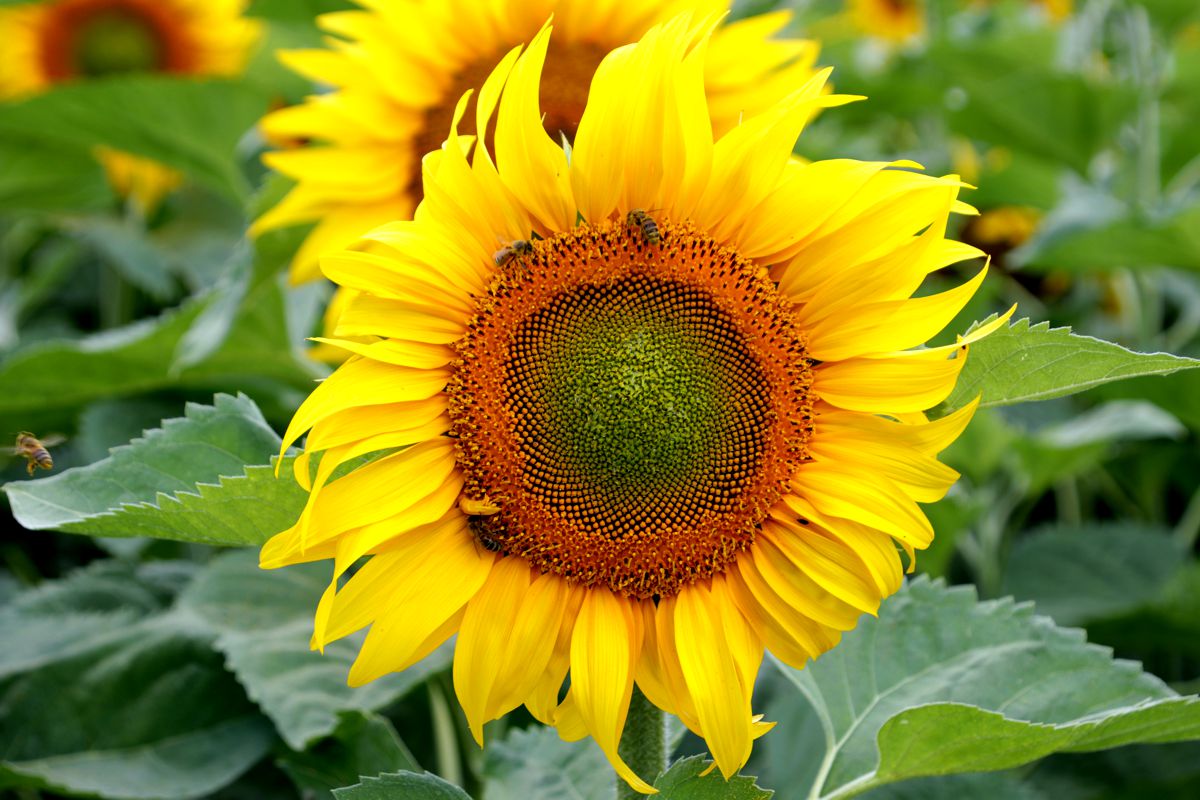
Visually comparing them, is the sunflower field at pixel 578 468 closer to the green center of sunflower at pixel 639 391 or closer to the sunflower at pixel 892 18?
the green center of sunflower at pixel 639 391

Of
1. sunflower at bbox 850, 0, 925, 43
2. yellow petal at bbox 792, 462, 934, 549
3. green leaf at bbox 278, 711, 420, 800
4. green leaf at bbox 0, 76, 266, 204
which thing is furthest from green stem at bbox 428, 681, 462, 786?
sunflower at bbox 850, 0, 925, 43

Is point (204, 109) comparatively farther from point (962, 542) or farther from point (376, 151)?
point (962, 542)

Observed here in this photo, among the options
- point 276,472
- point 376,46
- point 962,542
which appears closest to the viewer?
point 276,472

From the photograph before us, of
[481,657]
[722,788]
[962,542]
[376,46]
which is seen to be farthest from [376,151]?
[962,542]

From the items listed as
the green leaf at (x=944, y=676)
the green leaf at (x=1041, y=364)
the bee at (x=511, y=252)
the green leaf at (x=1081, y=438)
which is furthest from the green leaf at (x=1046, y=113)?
the bee at (x=511, y=252)

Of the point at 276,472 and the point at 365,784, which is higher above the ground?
the point at 276,472

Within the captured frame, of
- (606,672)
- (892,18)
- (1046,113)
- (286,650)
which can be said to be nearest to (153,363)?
(286,650)
